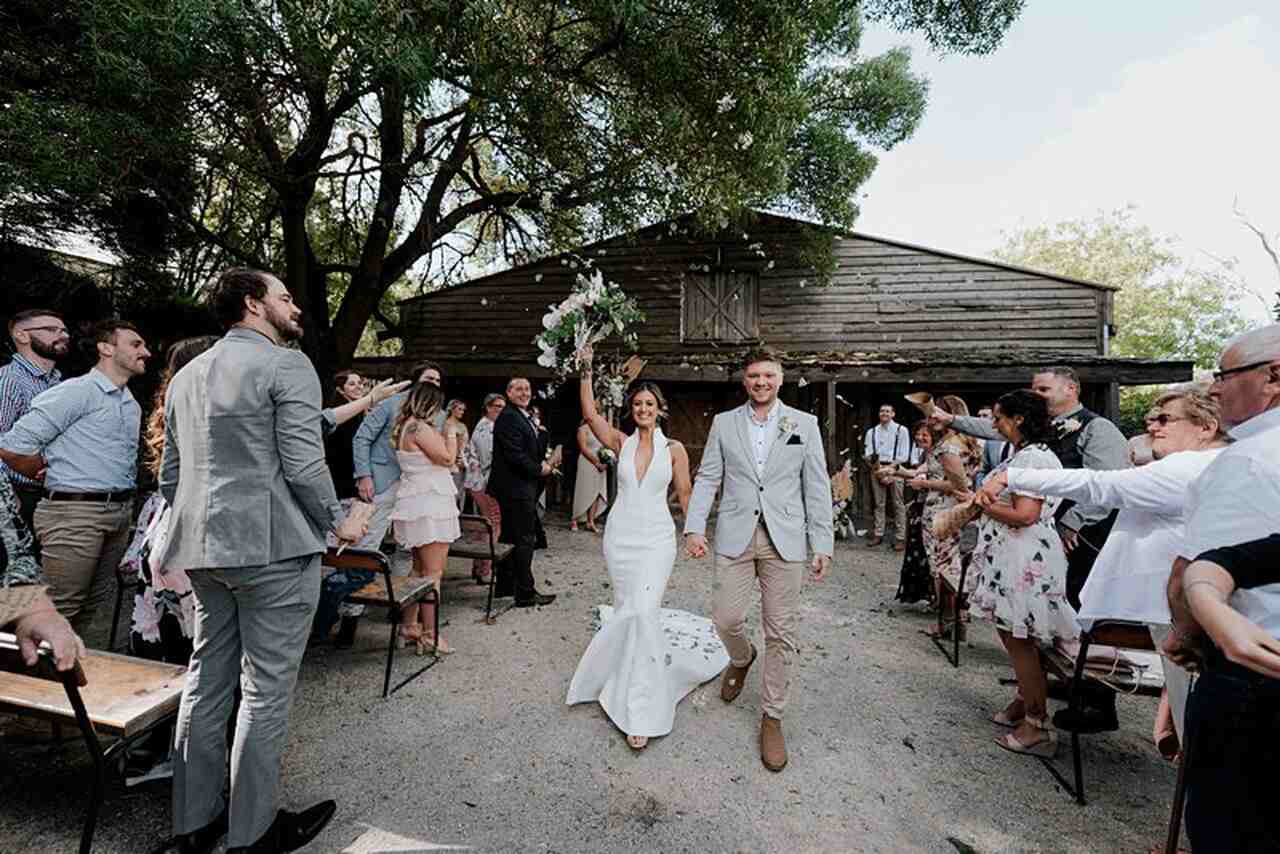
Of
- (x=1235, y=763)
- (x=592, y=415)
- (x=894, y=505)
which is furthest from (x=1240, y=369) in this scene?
(x=894, y=505)

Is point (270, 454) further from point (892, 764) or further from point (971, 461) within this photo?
point (971, 461)

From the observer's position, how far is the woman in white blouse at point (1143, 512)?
2.56 metres

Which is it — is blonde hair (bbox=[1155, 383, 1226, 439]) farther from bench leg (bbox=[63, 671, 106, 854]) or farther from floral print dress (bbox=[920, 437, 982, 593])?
bench leg (bbox=[63, 671, 106, 854])

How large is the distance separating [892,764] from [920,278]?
11254 mm

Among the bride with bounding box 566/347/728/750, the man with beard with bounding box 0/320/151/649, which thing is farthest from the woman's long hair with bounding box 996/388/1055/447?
the man with beard with bounding box 0/320/151/649

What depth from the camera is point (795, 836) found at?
258 cm

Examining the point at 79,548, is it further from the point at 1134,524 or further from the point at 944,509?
the point at 944,509

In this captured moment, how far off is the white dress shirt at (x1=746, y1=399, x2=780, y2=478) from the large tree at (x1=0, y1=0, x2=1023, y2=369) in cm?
485

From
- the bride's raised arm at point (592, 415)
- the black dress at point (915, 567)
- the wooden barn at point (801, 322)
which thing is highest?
the wooden barn at point (801, 322)

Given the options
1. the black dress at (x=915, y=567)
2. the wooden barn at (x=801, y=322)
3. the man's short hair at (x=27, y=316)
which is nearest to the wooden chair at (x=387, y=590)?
the man's short hair at (x=27, y=316)

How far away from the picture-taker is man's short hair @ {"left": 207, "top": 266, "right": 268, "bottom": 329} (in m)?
2.36

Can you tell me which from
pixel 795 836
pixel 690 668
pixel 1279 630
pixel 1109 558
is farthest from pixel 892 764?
pixel 1279 630

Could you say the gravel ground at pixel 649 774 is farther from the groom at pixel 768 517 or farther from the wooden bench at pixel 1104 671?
the groom at pixel 768 517

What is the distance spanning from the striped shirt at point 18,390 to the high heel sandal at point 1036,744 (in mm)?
6455
